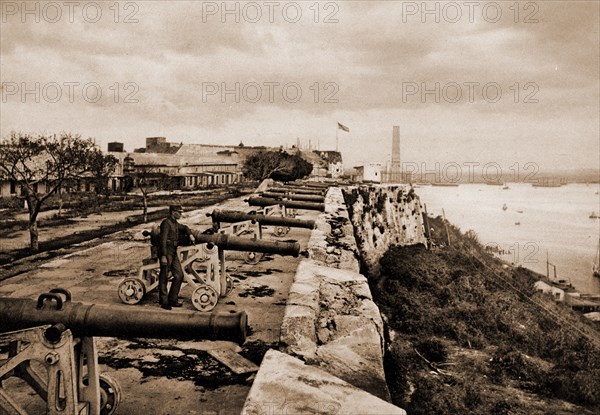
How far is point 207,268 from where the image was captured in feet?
17.8

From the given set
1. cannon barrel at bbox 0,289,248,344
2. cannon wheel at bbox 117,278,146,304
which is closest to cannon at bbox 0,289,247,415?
cannon barrel at bbox 0,289,248,344

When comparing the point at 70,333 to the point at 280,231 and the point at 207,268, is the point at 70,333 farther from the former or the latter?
the point at 280,231

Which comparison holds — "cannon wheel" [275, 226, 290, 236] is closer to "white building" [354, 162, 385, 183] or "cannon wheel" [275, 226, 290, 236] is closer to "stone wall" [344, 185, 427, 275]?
"stone wall" [344, 185, 427, 275]

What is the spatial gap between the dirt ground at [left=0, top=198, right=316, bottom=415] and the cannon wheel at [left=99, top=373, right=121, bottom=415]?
0.95 ft

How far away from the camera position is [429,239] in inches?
1225

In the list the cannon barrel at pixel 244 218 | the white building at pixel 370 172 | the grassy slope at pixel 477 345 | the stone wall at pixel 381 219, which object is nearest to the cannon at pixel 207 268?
the cannon barrel at pixel 244 218

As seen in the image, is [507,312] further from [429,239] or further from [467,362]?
[429,239]

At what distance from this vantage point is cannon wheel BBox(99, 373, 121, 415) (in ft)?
9.12

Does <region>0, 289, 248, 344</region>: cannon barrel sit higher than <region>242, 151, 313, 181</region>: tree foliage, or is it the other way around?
<region>242, 151, 313, 181</region>: tree foliage

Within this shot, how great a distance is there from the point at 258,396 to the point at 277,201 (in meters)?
8.89

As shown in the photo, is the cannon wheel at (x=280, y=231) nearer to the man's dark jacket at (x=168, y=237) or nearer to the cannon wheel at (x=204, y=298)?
the cannon wheel at (x=204, y=298)

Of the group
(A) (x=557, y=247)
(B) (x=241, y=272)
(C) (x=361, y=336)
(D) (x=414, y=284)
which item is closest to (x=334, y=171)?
(A) (x=557, y=247)

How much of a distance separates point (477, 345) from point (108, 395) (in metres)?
13.4

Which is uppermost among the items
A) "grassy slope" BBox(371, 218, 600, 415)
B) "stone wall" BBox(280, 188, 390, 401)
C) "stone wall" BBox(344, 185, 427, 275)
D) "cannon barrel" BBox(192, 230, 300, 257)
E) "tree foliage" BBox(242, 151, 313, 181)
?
"tree foliage" BBox(242, 151, 313, 181)
